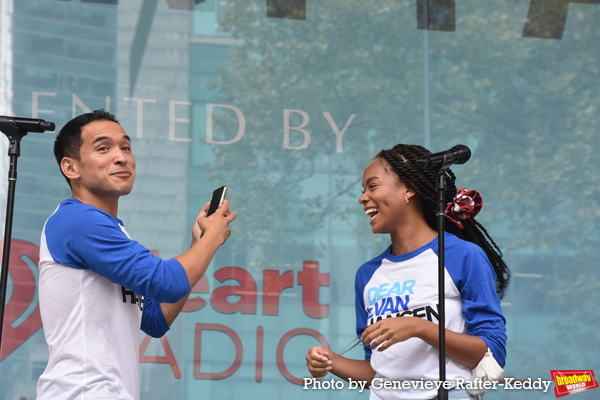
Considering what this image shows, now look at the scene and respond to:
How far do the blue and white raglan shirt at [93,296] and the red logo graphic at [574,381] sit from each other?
2.36m

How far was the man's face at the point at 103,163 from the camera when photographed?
7.25 feet

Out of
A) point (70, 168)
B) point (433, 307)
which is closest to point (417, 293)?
point (433, 307)

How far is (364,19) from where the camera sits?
12.9 ft

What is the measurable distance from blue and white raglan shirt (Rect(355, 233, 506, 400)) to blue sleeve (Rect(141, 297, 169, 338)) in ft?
2.10

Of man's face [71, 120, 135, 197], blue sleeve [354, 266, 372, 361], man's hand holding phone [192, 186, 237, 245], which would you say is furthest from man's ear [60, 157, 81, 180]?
blue sleeve [354, 266, 372, 361]

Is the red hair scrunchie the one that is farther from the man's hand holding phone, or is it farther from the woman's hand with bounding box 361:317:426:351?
the man's hand holding phone

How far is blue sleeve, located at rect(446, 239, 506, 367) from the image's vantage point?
7.45 ft

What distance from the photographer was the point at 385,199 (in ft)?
8.38

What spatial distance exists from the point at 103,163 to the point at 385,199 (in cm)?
91

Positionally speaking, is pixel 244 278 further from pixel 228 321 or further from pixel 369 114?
pixel 369 114

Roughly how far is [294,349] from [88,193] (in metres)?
1.58

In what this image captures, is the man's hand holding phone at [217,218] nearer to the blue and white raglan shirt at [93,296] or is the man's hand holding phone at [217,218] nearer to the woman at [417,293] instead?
the blue and white raglan shirt at [93,296]

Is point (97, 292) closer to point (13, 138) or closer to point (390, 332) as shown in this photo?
point (13, 138)

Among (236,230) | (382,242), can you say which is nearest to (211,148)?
(236,230)
